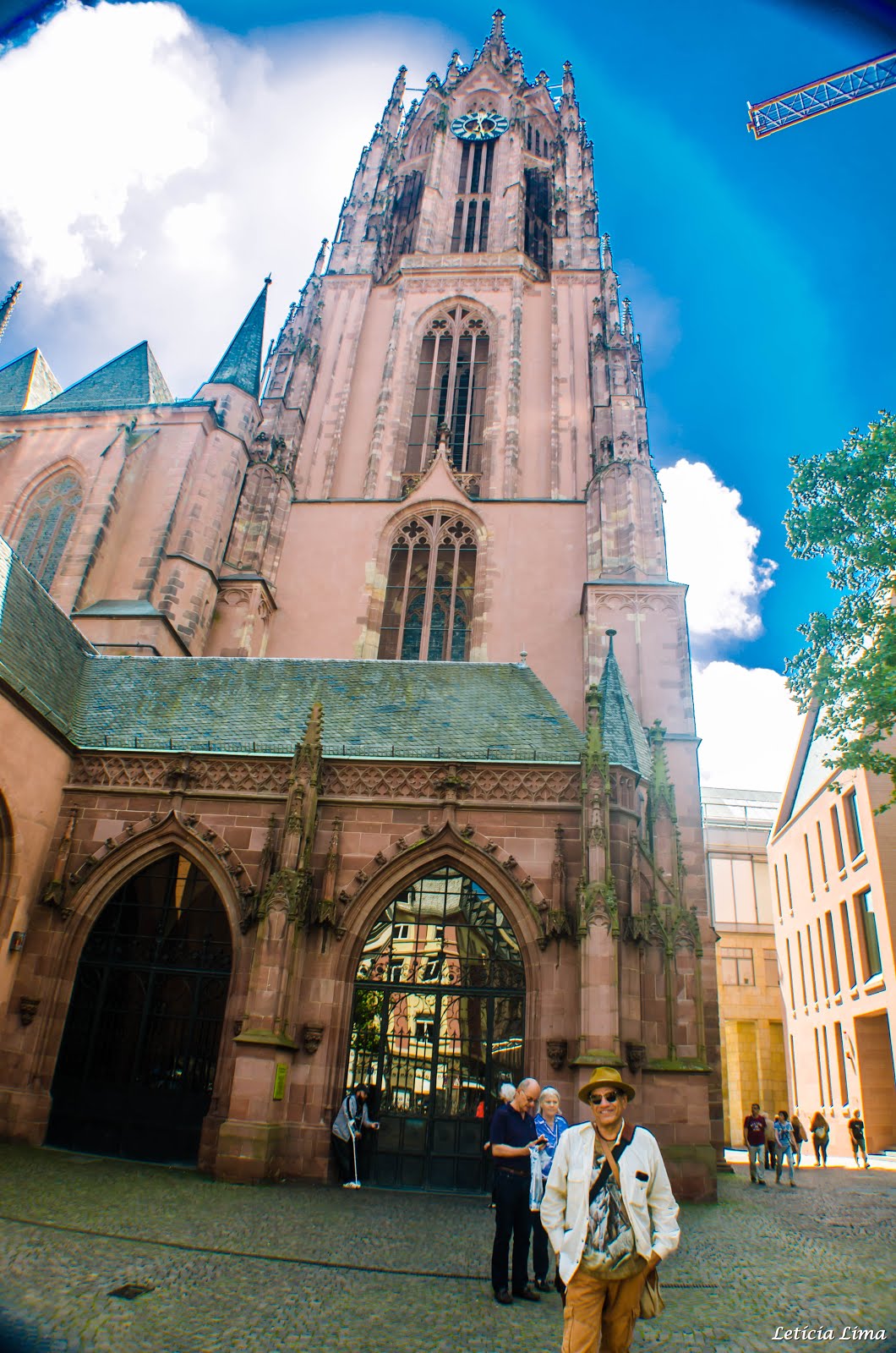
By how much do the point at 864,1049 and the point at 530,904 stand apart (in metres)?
18.8

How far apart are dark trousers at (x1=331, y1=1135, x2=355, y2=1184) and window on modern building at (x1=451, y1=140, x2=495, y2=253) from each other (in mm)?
28899

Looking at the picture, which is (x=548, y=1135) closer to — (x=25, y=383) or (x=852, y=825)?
(x=852, y=825)

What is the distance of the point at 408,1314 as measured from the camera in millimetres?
5184

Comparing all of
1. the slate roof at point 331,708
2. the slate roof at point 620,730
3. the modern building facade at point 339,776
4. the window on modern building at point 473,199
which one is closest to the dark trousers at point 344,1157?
the modern building facade at point 339,776

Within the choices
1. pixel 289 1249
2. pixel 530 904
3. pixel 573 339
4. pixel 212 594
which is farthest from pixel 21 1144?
pixel 573 339

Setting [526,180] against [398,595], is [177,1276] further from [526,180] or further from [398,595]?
[526,180]

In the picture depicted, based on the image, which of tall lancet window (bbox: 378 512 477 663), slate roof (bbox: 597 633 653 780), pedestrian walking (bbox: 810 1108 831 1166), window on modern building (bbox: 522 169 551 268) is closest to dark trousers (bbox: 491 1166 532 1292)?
slate roof (bbox: 597 633 653 780)

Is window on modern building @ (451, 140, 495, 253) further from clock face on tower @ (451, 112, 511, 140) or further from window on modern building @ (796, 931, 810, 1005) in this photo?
window on modern building @ (796, 931, 810, 1005)

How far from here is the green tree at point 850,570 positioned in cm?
1341

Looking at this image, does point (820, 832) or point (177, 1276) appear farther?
point (820, 832)

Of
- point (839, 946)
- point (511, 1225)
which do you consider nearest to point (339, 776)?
point (511, 1225)

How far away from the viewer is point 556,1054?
10492mm

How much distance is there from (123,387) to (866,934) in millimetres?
27902

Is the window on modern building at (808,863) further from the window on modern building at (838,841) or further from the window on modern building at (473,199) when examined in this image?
the window on modern building at (473,199)
